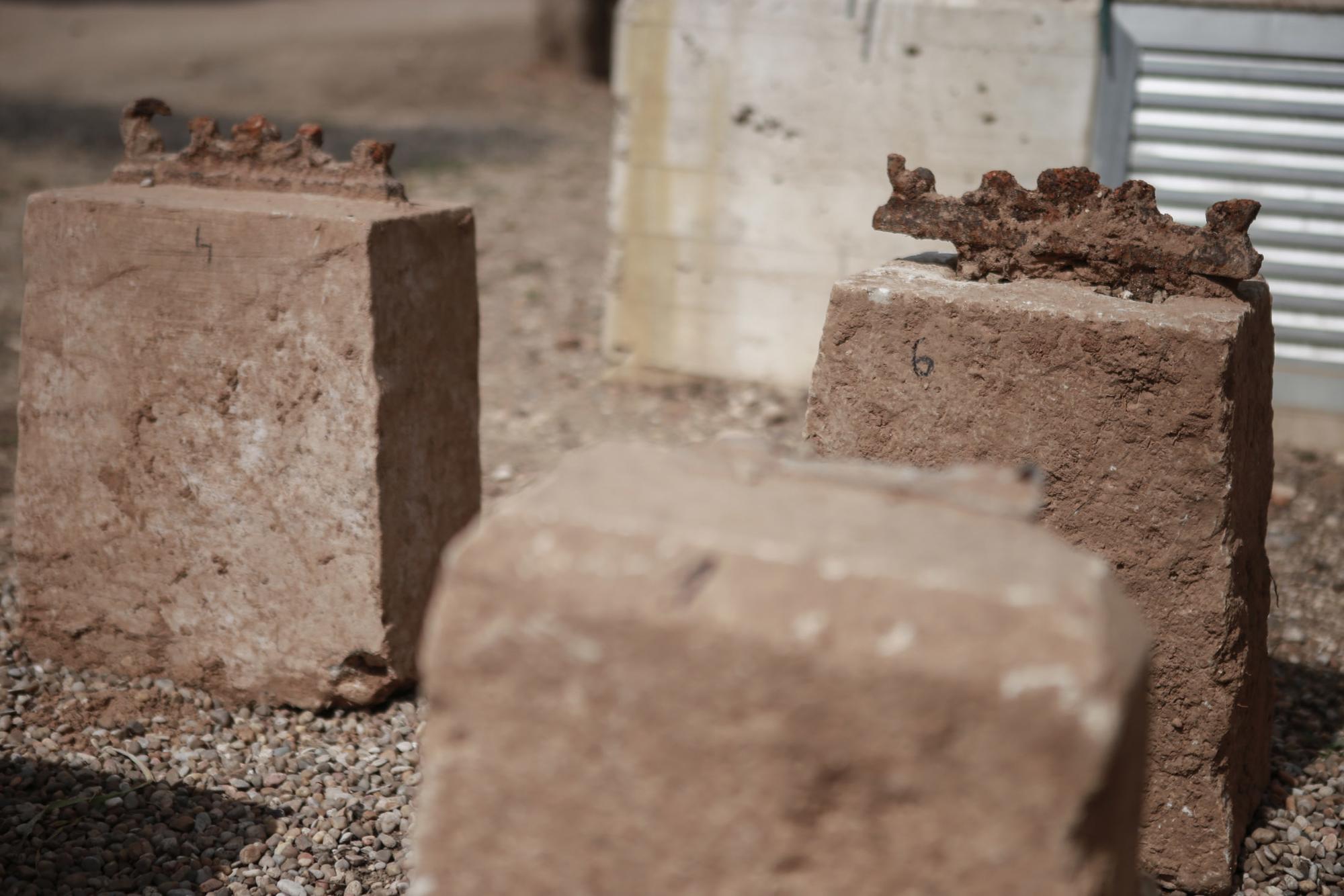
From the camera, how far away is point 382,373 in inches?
109

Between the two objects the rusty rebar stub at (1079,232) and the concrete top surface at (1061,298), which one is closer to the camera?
the concrete top surface at (1061,298)

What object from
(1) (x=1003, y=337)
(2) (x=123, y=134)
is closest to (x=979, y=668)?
(1) (x=1003, y=337)

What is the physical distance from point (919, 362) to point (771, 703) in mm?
1182

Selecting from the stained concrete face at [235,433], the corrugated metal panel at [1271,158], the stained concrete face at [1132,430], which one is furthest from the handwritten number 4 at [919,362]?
the corrugated metal panel at [1271,158]

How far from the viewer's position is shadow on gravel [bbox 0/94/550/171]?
905cm

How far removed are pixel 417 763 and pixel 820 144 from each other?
10.8ft

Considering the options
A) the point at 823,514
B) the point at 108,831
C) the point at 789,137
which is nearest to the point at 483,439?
the point at 789,137

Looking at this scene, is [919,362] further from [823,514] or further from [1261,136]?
[1261,136]

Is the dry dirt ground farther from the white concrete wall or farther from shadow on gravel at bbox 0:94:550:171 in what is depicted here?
the white concrete wall

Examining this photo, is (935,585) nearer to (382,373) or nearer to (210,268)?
(382,373)

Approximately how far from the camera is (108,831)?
2516mm

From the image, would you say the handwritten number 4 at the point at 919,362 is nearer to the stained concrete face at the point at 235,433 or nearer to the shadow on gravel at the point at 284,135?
the stained concrete face at the point at 235,433

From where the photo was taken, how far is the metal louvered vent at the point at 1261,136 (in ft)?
15.1

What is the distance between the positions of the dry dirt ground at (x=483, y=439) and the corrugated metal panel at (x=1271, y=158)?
63 cm
